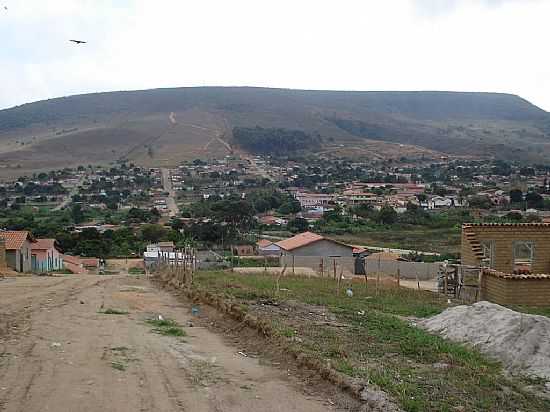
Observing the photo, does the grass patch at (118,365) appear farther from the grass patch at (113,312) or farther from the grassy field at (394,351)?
the grass patch at (113,312)

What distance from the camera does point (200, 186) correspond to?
309 feet

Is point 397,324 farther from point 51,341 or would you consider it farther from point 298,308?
point 51,341

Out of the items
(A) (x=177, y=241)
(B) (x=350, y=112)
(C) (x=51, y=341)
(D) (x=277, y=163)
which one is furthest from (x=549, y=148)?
(C) (x=51, y=341)

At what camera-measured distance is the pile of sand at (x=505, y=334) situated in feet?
30.8

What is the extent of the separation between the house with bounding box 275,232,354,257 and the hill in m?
69.3

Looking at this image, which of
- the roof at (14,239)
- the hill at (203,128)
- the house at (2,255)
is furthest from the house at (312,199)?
the house at (2,255)

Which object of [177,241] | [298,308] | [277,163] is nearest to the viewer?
[298,308]

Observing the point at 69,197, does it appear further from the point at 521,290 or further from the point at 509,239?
the point at 521,290

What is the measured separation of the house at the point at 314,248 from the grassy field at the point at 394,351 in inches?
1032

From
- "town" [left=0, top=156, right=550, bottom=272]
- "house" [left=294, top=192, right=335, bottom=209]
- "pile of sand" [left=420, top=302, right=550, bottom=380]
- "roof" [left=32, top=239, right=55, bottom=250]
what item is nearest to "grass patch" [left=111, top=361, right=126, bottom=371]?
"pile of sand" [left=420, top=302, right=550, bottom=380]

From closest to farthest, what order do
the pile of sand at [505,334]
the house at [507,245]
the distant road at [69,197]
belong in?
1. the pile of sand at [505,334]
2. the house at [507,245]
3. the distant road at [69,197]

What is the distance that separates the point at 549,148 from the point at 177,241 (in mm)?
119560

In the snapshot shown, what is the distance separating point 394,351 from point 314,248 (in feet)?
112

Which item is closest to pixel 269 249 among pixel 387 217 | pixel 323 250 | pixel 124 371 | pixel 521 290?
pixel 323 250
